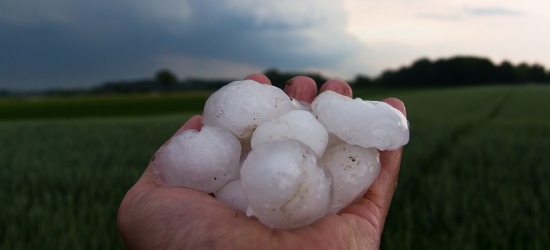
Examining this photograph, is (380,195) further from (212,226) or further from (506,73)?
(506,73)

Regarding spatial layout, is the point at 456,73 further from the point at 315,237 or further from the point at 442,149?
the point at 315,237

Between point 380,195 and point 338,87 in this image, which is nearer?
point 380,195

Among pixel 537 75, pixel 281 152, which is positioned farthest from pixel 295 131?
pixel 537 75

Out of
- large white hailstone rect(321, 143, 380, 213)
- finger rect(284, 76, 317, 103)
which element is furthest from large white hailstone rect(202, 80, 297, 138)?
finger rect(284, 76, 317, 103)

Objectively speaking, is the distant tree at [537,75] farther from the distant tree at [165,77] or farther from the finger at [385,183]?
the finger at [385,183]

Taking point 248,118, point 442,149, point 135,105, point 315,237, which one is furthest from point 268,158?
point 135,105

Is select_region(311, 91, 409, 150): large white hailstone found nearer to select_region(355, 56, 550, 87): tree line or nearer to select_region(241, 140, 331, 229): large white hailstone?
select_region(241, 140, 331, 229): large white hailstone

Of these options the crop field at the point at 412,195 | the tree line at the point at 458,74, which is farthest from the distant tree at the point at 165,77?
the crop field at the point at 412,195
